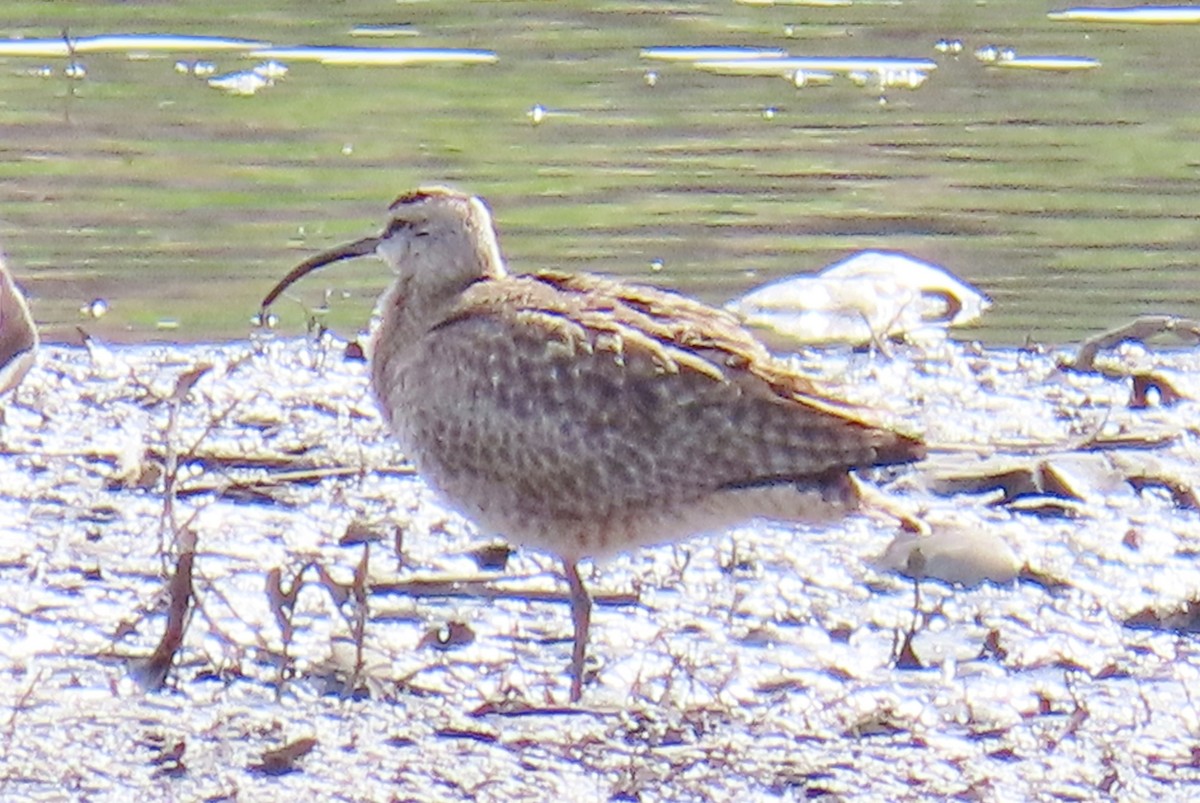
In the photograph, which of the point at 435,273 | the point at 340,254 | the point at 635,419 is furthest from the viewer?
the point at 340,254

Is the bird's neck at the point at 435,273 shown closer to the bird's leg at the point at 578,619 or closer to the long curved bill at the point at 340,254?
the long curved bill at the point at 340,254

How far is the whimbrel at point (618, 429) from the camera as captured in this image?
6328 mm

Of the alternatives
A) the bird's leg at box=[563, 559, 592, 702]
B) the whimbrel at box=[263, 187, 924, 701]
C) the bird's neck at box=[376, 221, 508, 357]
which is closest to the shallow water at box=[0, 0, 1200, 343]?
the bird's neck at box=[376, 221, 508, 357]

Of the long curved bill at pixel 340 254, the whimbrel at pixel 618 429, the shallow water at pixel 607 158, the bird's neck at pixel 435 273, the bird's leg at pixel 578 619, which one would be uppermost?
the shallow water at pixel 607 158

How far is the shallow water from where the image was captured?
1149 centimetres

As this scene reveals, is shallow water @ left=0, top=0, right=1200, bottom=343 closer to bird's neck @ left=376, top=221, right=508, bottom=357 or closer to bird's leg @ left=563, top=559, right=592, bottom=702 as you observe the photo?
bird's neck @ left=376, top=221, right=508, bottom=357

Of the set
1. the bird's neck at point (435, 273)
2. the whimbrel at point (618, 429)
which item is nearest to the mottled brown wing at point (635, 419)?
the whimbrel at point (618, 429)

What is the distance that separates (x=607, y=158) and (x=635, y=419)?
293 inches

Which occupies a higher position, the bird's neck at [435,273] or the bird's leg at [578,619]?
the bird's neck at [435,273]

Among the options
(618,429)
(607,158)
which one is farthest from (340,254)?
(607,158)

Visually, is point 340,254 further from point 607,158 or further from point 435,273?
point 607,158

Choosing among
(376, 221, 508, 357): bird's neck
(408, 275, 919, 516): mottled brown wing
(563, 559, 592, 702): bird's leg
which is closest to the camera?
(563, 559, 592, 702): bird's leg

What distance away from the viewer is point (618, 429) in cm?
634

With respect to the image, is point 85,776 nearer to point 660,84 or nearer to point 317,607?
point 317,607
